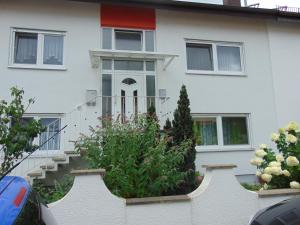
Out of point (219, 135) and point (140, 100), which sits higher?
point (140, 100)

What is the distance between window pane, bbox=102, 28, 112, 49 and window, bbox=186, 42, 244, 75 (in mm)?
2763

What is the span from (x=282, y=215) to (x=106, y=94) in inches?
298

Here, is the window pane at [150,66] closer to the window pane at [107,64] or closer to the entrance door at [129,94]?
the entrance door at [129,94]

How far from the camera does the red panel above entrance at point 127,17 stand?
10.7 m

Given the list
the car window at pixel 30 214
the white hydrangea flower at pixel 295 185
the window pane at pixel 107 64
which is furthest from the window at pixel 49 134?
the car window at pixel 30 214

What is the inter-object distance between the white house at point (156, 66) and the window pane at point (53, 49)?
0.03m

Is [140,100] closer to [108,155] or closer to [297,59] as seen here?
[108,155]

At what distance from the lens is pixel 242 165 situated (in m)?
10.8

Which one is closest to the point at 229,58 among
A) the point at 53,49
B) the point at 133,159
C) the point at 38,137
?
the point at 53,49

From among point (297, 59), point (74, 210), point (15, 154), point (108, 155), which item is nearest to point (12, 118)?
point (15, 154)

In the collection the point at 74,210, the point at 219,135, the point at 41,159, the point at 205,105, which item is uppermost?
the point at 205,105

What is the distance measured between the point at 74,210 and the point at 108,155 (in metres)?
1.19

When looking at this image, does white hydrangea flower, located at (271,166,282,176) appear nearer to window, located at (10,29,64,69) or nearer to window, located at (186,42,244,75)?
window, located at (186,42,244,75)

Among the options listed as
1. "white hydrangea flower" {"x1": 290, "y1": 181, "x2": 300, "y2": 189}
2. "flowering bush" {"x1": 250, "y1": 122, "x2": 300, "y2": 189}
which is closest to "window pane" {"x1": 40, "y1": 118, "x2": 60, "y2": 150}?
"flowering bush" {"x1": 250, "y1": 122, "x2": 300, "y2": 189}
